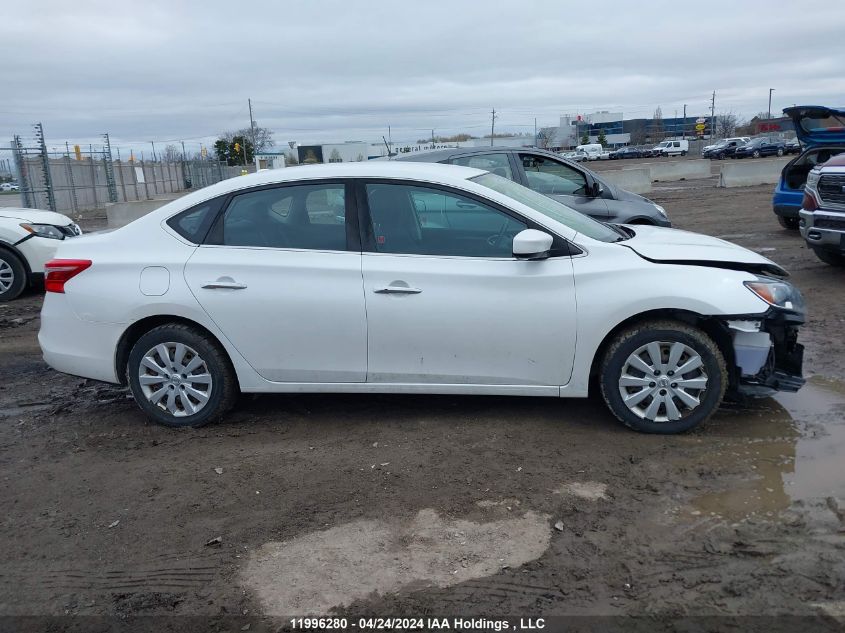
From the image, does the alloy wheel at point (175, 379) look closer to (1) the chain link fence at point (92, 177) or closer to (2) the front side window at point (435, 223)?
(2) the front side window at point (435, 223)

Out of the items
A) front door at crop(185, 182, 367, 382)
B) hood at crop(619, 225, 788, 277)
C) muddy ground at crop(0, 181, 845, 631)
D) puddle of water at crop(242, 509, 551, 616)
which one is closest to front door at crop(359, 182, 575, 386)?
front door at crop(185, 182, 367, 382)

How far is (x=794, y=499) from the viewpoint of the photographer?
3.91m

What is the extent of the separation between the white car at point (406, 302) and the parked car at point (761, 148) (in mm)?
54276

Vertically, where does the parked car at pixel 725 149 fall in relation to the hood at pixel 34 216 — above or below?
below

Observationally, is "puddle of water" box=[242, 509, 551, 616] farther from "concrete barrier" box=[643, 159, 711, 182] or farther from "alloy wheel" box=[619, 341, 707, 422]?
"concrete barrier" box=[643, 159, 711, 182]

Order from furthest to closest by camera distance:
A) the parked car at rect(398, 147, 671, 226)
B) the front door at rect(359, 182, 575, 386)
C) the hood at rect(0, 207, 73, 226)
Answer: the hood at rect(0, 207, 73, 226)
the parked car at rect(398, 147, 671, 226)
the front door at rect(359, 182, 575, 386)

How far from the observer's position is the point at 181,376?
5121mm

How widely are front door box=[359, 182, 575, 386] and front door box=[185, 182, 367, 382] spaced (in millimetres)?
152

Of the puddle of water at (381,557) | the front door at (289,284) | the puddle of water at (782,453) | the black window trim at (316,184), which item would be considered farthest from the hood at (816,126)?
the puddle of water at (381,557)

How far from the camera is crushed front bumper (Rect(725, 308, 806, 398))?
15.2 feet

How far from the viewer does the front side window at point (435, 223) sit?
4.88 metres

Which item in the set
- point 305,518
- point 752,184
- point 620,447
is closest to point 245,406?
point 305,518

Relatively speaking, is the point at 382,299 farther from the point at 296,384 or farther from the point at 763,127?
the point at 763,127

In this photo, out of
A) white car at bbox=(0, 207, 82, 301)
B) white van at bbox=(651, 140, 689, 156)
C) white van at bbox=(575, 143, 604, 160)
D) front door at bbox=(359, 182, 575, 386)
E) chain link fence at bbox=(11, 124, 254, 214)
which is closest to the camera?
front door at bbox=(359, 182, 575, 386)
